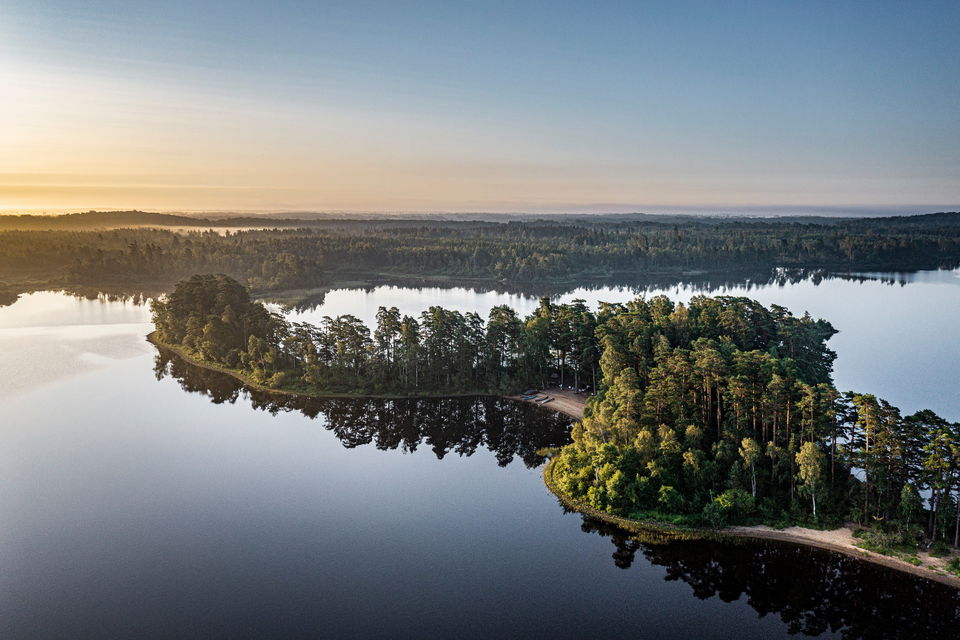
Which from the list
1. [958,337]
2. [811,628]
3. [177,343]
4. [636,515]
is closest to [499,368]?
[636,515]

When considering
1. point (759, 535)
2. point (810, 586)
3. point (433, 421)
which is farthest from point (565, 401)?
point (810, 586)

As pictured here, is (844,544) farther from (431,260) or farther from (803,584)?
(431,260)

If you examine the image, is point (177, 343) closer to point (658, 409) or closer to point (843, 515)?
point (658, 409)

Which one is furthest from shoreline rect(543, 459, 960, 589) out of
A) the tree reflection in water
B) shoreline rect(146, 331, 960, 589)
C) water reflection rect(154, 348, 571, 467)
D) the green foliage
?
water reflection rect(154, 348, 571, 467)

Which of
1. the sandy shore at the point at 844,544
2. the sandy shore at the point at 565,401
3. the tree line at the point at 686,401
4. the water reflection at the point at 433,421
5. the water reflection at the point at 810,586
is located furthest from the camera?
the sandy shore at the point at 565,401

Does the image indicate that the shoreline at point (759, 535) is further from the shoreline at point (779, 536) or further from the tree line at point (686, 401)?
the tree line at point (686, 401)

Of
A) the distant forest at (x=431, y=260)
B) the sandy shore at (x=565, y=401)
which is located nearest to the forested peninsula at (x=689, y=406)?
the sandy shore at (x=565, y=401)

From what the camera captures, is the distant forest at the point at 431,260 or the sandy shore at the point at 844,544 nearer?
the sandy shore at the point at 844,544

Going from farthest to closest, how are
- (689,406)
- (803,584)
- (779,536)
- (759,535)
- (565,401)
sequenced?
(565,401) < (689,406) < (759,535) < (779,536) < (803,584)
